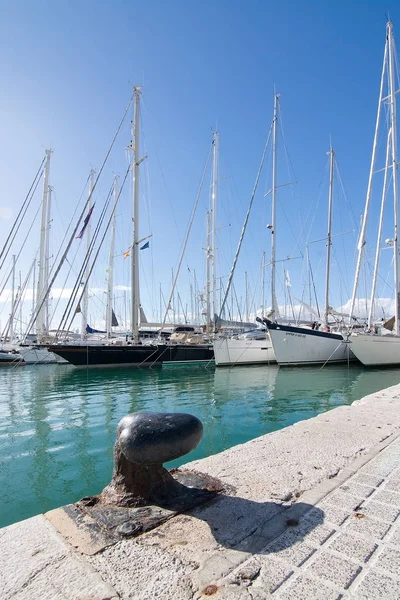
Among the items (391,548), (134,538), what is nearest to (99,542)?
(134,538)

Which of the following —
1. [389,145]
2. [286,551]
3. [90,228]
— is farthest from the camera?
[90,228]

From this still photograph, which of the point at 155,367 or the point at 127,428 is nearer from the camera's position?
the point at 127,428

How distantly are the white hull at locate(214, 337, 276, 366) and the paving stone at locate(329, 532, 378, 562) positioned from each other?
900 inches

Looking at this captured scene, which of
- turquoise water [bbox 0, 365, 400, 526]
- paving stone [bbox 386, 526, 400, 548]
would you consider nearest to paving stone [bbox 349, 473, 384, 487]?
paving stone [bbox 386, 526, 400, 548]

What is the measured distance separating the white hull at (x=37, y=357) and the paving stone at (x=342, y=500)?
1271 inches

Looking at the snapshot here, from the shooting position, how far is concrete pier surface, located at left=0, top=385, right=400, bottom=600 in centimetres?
205

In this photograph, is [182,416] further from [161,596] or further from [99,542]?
[161,596]

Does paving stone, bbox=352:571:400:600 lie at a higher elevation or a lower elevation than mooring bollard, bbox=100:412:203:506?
lower

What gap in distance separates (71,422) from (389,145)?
26337 millimetres

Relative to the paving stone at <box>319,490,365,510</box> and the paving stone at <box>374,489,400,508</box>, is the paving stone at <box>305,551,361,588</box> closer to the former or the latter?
the paving stone at <box>319,490,365,510</box>

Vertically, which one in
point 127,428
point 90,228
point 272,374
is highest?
point 90,228

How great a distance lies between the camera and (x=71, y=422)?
32.4 feet

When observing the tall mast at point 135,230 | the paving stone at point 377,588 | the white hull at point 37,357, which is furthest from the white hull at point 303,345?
the paving stone at point 377,588

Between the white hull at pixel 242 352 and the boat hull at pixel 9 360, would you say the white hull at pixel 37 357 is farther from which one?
the white hull at pixel 242 352
